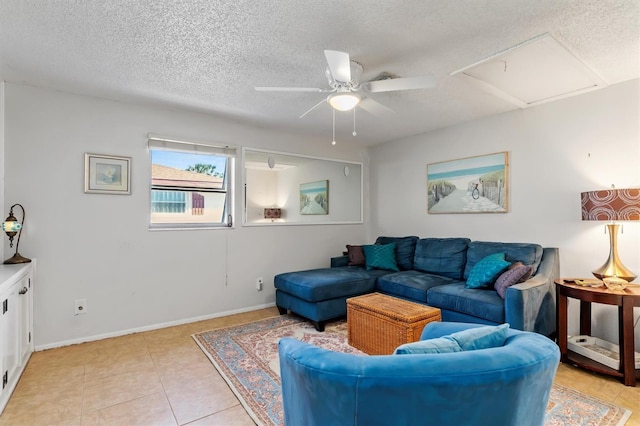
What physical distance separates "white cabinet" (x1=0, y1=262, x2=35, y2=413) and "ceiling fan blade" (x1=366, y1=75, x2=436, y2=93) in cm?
273

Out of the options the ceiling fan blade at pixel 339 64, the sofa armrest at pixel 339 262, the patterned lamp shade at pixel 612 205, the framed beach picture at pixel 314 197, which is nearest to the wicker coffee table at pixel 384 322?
the sofa armrest at pixel 339 262

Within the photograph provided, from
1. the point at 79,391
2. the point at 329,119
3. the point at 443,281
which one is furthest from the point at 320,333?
the point at 329,119

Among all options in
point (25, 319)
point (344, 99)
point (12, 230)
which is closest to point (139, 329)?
point (25, 319)

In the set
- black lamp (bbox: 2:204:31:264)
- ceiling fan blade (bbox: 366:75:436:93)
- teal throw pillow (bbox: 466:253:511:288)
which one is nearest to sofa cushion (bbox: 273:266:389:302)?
teal throw pillow (bbox: 466:253:511:288)

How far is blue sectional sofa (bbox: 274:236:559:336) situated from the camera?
2.65 m

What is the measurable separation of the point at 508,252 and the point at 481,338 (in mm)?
2469

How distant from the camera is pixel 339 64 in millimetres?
1971

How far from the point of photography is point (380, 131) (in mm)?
4414

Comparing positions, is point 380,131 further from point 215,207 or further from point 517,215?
point 215,207

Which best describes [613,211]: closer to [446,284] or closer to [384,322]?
[446,284]

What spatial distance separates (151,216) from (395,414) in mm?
3368

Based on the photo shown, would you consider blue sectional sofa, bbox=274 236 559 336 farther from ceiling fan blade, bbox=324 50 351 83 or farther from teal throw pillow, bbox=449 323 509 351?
ceiling fan blade, bbox=324 50 351 83

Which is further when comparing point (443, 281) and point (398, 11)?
point (443, 281)

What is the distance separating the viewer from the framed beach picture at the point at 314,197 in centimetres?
476
